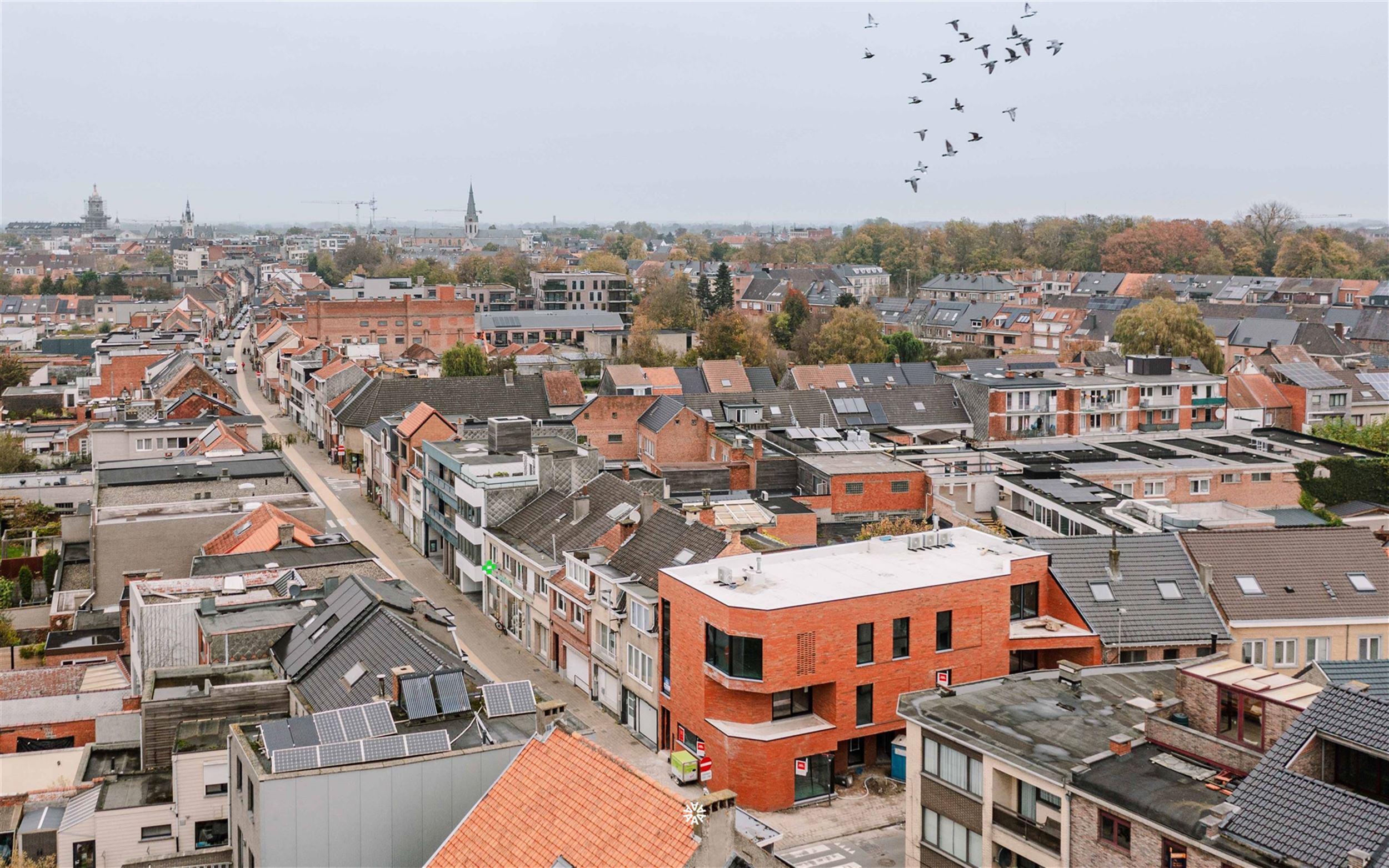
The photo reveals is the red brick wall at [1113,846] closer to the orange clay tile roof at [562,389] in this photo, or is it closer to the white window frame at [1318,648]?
the white window frame at [1318,648]

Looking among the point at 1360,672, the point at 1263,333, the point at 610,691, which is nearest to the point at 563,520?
the point at 610,691

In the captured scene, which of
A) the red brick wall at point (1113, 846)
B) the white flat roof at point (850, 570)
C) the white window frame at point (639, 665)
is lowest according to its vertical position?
the white window frame at point (639, 665)

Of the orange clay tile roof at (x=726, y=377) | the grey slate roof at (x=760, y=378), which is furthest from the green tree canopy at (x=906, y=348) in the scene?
the orange clay tile roof at (x=726, y=377)

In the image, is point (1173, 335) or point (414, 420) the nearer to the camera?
point (414, 420)

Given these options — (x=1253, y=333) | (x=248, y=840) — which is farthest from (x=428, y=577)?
(x=1253, y=333)

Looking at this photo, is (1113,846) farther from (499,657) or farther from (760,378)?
(760,378)

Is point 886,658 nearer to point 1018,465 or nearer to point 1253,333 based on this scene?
point 1018,465
